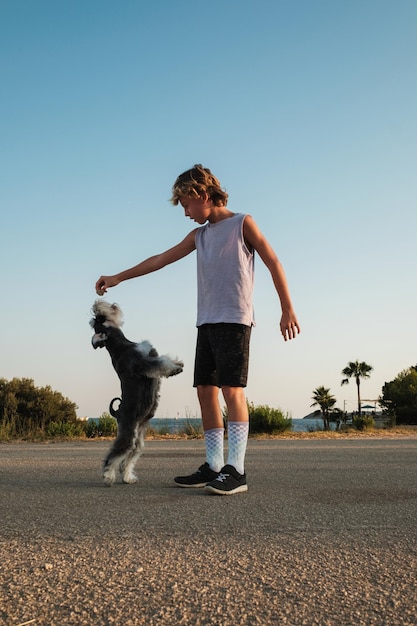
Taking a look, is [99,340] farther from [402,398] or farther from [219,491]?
[402,398]

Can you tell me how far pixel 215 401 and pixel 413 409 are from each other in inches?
2106

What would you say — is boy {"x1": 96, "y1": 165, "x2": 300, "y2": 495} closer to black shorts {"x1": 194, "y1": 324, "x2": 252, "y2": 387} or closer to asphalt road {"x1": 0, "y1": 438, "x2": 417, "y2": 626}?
black shorts {"x1": 194, "y1": 324, "x2": 252, "y2": 387}

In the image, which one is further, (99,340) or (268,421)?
(268,421)

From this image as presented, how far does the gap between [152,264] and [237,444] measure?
1.85m

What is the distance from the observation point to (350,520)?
3.25m

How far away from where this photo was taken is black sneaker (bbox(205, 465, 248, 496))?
13.9ft

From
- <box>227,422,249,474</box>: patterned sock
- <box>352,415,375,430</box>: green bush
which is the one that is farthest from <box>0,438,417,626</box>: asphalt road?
<box>352,415,375,430</box>: green bush

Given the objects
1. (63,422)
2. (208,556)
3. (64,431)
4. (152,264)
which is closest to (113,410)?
(152,264)

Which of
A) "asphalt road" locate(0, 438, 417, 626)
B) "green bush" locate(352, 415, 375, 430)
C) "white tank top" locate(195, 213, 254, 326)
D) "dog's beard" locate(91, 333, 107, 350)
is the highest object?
"white tank top" locate(195, 213, 254, 326)

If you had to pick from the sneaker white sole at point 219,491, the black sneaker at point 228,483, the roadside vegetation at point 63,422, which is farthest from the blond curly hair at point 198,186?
the roadside vegetation at point 63,422

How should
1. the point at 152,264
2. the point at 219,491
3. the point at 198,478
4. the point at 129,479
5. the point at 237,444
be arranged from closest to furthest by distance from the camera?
the point at 219,491 < the point at 237,444 < the point at 198,478 < the point at 129,479 < the point at 152,264

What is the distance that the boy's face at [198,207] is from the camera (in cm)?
506

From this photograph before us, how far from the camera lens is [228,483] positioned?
432cm

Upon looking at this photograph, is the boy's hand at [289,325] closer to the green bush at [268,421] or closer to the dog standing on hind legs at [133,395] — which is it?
the dog standing on hind legs at [133,395]
